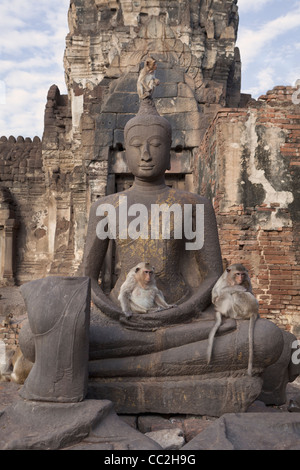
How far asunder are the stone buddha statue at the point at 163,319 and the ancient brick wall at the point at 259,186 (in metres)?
3.15

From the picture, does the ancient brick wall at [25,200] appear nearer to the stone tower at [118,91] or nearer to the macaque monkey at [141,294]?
the stone tower at [118,91]

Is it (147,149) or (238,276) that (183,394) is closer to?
(238,276)

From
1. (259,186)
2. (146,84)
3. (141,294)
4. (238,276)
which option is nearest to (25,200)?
(259,186)

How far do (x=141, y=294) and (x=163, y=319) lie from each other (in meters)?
0.25

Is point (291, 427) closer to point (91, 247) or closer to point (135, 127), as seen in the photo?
point (91, 247)

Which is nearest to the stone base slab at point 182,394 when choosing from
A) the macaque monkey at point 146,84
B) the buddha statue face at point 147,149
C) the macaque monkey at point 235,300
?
the macaque monkey at point 235,300

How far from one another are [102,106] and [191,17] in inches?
367

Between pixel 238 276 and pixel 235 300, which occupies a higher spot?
pixel 238 276

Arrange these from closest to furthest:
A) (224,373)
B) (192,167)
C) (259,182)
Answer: (224,373) → (259,182) → (192,167)

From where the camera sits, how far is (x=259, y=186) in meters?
6.84

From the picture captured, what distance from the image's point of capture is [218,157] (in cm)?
696

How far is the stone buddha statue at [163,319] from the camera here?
117 inches

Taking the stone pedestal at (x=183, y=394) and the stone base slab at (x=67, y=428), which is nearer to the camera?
the stone base slab at (x=67, y=428)
